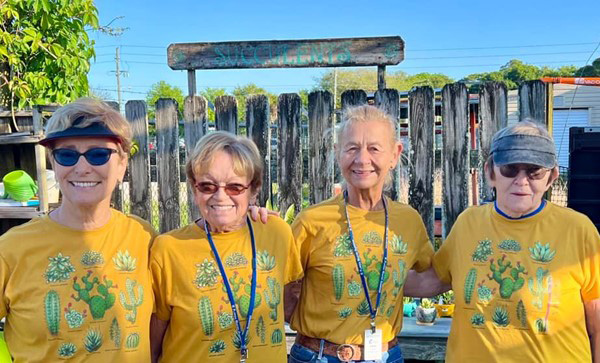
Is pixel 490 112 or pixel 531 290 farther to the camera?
pixel 490 112

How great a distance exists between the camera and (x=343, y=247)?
245 cm

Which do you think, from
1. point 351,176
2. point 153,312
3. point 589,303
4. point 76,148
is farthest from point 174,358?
point 589,303

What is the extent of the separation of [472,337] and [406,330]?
1.43 m

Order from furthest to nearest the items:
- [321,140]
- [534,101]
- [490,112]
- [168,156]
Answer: [168,156] < [321,140] < [490,112] < [534,101]

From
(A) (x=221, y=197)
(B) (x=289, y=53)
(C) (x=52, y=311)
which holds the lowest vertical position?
(C) (x=52, y=311)

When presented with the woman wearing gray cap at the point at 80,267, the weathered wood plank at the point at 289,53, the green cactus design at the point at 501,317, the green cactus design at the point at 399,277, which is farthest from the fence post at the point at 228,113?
the green cactus design at the point at 501,317

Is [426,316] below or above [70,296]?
below

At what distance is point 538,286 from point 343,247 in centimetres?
86

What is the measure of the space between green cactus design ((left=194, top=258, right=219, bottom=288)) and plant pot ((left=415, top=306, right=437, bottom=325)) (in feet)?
6.84

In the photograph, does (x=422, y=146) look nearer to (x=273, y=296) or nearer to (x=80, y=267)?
(x=273, y=296)

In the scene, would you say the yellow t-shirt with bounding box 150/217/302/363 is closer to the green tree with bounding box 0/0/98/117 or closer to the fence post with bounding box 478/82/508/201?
the fence post with bounding box 478/82/508/201

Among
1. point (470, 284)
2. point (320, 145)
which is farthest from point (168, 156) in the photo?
point (470, 284)

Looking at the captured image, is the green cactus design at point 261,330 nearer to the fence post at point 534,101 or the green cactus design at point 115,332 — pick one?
the green cactus design at point 115,332

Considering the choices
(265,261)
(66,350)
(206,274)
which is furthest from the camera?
(265,261)
